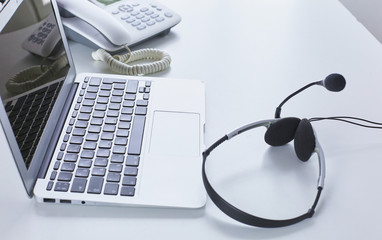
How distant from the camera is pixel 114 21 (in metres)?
0.84

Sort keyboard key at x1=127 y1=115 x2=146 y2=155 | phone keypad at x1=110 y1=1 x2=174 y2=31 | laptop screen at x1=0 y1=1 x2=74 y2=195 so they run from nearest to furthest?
laptop screen at x1=0 y1=1 x2=74 y2=195, keyboard key at x1=127 y1=115 x2=146 y2=155, phone keypad at x1=110 y1=1 x2=174 y2=31

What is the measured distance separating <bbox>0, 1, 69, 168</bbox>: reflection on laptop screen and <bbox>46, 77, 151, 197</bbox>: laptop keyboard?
0.15 ft

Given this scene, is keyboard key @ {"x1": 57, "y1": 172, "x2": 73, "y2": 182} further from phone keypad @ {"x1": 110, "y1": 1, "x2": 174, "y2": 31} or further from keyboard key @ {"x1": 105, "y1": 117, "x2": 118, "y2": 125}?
phone keypad @ {"x1": 110, "y1": 1, "x2": 174, "y2": 31}

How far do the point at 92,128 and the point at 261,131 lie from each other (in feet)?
0.88

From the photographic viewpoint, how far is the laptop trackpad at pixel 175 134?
0.64 m

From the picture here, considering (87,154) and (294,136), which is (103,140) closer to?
(87,154)

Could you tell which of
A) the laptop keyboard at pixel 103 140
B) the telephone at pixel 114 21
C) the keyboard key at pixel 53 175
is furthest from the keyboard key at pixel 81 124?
the telephone at pixel 114 21

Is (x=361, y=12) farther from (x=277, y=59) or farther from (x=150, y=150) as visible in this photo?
(x=150, y=150)

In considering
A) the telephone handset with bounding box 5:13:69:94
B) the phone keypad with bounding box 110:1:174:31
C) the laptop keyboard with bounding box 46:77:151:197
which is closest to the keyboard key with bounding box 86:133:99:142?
the laptop keyboard with bounding box 46:77:151:197

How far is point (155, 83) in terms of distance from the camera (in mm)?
774

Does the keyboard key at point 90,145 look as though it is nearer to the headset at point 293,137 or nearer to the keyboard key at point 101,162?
the keyboard key at point 101,162

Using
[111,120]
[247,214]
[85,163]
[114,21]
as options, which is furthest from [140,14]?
[247,214]

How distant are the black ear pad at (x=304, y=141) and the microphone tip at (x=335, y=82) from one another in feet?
0.28

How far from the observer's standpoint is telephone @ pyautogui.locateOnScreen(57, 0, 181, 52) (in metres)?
0.84
